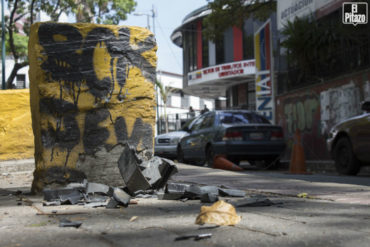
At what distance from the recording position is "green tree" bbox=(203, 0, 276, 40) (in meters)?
19.7

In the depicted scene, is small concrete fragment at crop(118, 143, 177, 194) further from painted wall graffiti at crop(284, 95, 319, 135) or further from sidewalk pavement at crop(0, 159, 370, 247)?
painted wall graffiti at crop(284, 95, 319, 135)

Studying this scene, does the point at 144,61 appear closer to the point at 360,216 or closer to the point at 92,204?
the point at 92,204

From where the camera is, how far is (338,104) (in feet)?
50.0

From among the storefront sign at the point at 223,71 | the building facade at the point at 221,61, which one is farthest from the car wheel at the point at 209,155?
the storefront sign at the point at 223,71

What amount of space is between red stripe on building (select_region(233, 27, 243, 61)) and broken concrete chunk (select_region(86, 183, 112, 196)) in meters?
30.2

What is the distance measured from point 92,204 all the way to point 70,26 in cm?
201

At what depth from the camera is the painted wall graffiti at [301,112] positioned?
665 inches

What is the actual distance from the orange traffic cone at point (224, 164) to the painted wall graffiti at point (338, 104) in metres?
4.67

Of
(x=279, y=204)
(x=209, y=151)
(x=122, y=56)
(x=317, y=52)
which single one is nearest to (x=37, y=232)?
(x=279, y=204)

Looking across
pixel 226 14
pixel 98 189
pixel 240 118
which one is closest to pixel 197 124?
pixel 240 118

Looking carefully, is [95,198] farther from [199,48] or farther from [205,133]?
[199,48]

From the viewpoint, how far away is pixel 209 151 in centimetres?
1253

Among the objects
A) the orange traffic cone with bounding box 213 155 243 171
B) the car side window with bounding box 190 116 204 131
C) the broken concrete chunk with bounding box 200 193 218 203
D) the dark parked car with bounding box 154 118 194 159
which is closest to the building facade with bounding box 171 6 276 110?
the dark parked car with bounding box 154 118 194 159

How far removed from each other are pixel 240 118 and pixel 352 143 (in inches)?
135
